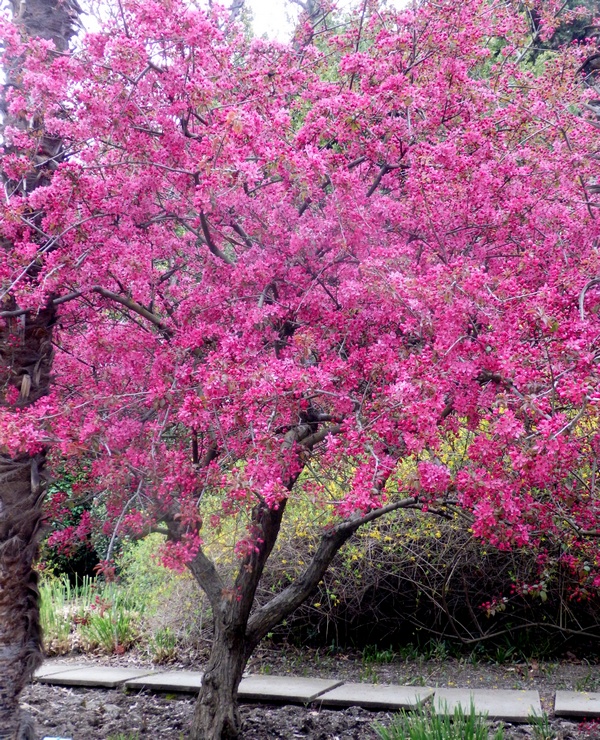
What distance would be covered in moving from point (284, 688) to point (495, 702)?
159 cm

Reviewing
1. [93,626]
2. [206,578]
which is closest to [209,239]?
[206,578]

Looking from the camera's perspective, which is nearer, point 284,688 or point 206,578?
point 206,578

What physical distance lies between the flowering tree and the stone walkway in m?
1.05

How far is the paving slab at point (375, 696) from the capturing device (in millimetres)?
5113

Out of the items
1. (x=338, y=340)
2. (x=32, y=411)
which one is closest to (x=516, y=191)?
(x=338, y=340)

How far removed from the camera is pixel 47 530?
4.06m

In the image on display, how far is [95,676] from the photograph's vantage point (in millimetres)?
6332

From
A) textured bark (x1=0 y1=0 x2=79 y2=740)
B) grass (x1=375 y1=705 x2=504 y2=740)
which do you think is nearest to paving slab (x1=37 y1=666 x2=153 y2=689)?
textured bark (x1=0 y1=0 x2=79 y2=740)

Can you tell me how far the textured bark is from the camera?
3822 mm

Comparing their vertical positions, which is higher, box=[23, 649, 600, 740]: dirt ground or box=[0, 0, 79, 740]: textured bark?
box=[0, 0, 79, 740]: textured bark

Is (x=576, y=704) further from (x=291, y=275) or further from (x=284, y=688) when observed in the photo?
(x=291, y=275)

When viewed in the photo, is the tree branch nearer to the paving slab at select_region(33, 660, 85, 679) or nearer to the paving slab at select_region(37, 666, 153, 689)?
the paving slab at select_region(37, 666, 153, 689)

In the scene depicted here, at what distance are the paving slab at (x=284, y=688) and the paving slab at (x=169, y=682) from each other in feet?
1.32

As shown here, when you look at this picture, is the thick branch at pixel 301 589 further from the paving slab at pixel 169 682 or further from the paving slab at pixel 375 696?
the paving slab at pixel 169 682
